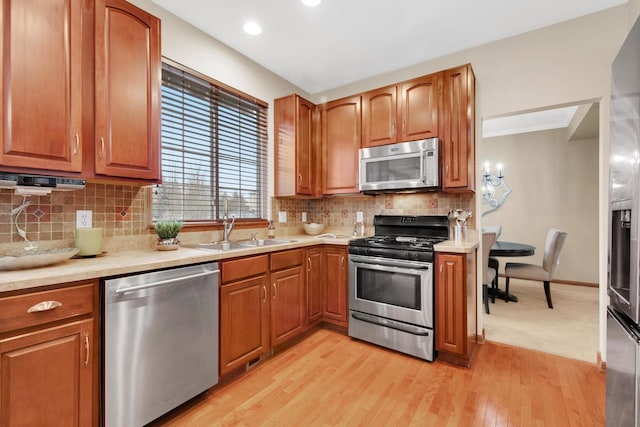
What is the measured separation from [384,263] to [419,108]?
1.47 metres

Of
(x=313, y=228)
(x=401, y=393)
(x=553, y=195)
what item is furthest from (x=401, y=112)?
(x=553, y=195)

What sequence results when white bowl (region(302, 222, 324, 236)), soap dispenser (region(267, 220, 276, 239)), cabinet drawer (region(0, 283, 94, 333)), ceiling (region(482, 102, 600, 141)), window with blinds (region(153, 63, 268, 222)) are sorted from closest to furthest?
cabinet drawer (region(0, 283, 94, 333)) → window with blinds (region(153, 63, 268, 222)) → soap dispenser (region(267, 220, 276, 239)) → white bowl (region(302, 222, 324, 236)) → ceiling (region(482, 102, 600, 141))

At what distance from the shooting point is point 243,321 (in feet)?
6.87

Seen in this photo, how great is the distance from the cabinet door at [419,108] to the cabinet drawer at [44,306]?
2.65 metres

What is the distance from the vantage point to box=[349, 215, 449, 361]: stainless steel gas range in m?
2.36

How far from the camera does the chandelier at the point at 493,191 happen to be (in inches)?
213

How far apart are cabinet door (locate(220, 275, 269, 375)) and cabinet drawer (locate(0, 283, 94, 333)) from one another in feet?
2.46

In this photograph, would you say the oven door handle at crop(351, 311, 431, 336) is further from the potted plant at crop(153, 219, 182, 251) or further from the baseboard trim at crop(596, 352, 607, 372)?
the potted plant at crop(153, 219, 182, 251)

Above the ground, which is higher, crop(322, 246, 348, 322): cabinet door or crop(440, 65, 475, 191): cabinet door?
crop(440, 65, 475, 191): cabinet door

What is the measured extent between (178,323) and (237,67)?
236 centimetres

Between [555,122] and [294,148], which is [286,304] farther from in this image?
[555,122]

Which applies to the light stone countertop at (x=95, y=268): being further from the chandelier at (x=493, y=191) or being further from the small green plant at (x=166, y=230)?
the chandelier at (x=493, y=191)

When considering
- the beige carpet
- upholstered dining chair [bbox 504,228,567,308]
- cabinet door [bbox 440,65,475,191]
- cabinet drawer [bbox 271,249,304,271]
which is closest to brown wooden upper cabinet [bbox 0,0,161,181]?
cabinet drawer [bbox 271,249,304,271]

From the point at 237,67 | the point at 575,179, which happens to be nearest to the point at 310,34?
the point at 237,67
